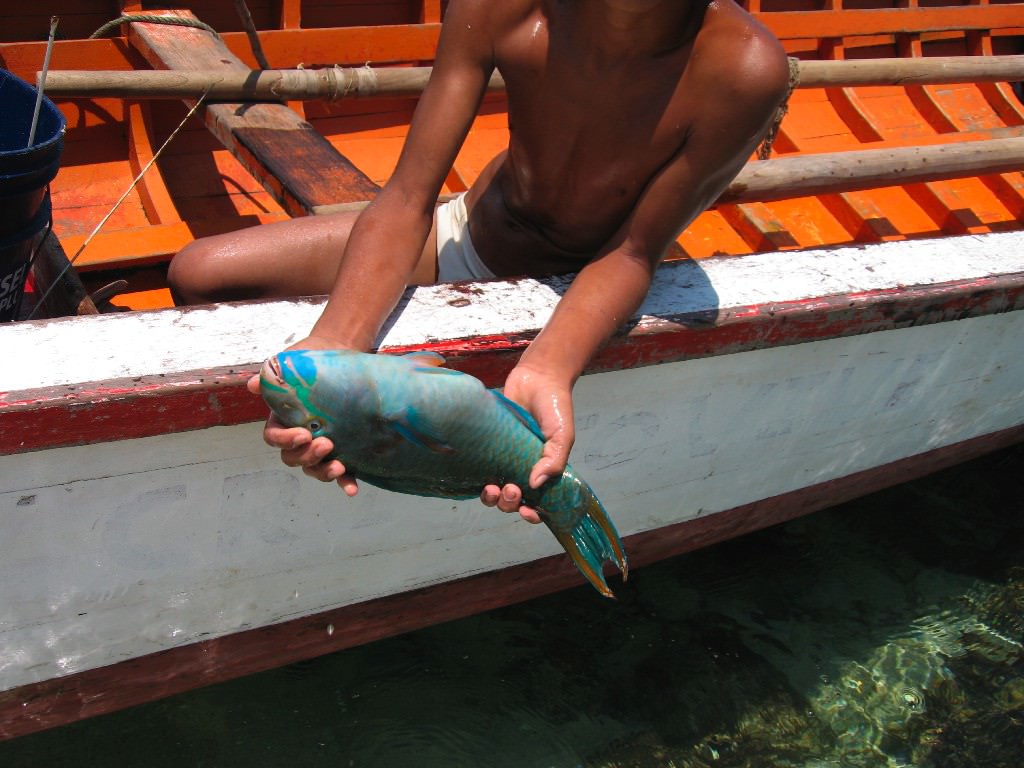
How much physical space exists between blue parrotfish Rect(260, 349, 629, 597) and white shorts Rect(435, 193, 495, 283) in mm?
991

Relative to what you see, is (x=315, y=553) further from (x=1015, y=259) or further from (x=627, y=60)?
(x=1015, y=259)

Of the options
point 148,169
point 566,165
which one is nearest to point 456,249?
point 566,165

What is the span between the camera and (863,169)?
3688 mm

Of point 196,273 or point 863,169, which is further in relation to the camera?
point 863,169

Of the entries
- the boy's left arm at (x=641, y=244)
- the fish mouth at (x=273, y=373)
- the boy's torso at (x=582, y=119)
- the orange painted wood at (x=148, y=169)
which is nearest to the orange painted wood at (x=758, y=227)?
the boy's torso at (x=582, y=119)

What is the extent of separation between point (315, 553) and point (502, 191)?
117 centimetres

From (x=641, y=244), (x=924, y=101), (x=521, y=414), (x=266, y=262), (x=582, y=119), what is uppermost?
(x=582, y=119)

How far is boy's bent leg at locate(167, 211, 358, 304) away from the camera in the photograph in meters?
2.68

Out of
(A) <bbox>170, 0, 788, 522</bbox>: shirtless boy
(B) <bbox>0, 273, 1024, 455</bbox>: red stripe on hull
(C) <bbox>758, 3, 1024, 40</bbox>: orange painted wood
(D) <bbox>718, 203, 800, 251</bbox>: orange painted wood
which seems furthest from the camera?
(C) <bbox>758, 3, 1024, 40</bbox>: orange painted wood

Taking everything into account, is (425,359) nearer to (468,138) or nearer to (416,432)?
(416,432)

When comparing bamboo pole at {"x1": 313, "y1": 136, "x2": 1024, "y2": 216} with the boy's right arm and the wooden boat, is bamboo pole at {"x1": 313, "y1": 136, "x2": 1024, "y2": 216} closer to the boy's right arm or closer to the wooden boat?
the wooden boat

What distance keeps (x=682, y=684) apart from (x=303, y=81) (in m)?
2.65

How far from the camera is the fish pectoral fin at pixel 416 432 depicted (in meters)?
1.68

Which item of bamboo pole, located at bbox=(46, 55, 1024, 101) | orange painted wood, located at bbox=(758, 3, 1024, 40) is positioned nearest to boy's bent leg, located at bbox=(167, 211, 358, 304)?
bamboo pole, located at bbox=(46, 55, 1024, 101)
